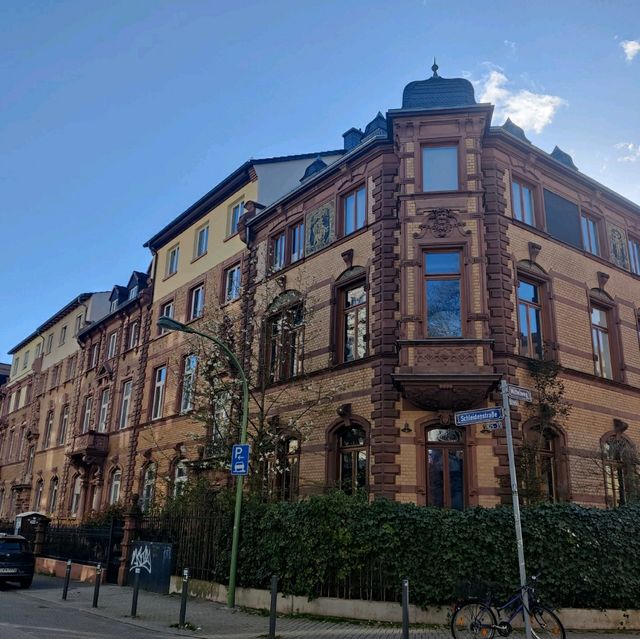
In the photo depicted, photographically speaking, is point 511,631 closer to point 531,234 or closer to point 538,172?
point 531,234

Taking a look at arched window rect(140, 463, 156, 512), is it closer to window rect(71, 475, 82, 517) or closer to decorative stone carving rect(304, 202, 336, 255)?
window rect(71, 475, 82, 517)

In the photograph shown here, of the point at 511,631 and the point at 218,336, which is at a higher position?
the point at 218,336

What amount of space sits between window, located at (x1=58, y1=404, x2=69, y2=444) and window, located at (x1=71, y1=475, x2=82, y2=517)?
4284mm

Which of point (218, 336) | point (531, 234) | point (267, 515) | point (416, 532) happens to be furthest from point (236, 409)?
point (531, 234)

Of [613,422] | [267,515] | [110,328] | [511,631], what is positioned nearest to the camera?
[511,631]

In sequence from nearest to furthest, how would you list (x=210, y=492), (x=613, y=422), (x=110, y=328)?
(x=210, y=492) < (x=613, y=422) < (x=110, y=328)

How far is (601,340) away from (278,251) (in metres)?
11.1

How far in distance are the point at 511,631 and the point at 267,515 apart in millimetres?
5857

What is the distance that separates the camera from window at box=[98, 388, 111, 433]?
110 ft

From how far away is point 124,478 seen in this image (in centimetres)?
2930

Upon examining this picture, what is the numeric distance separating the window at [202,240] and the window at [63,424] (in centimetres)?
1629

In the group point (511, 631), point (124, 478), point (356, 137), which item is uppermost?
point (356, 137)

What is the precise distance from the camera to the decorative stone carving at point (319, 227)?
20438 millimetres

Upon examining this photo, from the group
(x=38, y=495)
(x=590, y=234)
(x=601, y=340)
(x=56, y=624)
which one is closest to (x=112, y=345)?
(x=38, y=495)
